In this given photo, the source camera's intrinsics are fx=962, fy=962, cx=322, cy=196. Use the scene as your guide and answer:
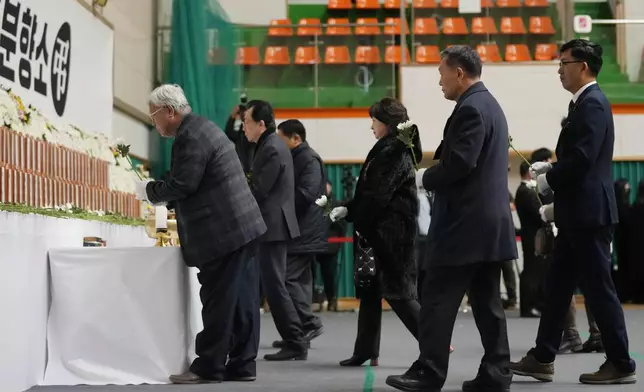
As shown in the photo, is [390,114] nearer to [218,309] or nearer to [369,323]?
[369,323]

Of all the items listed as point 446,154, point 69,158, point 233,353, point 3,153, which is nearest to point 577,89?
point 446,154

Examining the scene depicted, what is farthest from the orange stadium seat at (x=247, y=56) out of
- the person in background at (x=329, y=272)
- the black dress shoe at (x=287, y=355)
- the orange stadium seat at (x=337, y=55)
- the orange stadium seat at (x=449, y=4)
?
the black dress shoe at (x=287, y=355)

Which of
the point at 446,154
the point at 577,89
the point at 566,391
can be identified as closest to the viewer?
the point at 446,154

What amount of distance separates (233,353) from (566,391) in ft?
4.98

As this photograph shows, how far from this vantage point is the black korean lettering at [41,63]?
760 cm

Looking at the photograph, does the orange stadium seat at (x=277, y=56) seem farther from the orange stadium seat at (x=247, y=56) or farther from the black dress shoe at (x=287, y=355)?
the black dress shoe at (x=287, y=355)

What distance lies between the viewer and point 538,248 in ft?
18.8

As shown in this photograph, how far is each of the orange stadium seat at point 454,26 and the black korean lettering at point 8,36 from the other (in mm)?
6537

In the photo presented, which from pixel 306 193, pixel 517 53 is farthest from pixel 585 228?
pixel 517 53

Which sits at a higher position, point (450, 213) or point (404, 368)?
point (450, 213)

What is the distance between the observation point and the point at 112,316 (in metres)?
4.29

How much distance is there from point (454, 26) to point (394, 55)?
966 millimetres

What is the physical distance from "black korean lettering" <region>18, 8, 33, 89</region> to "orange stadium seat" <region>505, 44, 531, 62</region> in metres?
6.90

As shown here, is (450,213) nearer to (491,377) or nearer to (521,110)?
(491,377)
